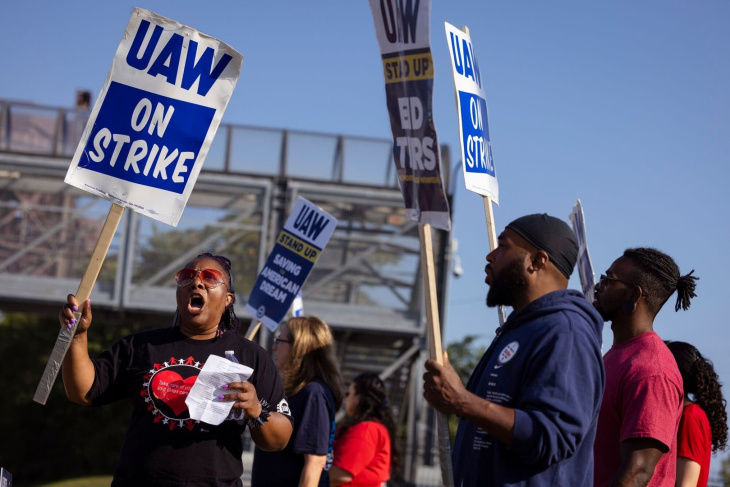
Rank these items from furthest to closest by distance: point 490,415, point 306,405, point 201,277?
point 306,405 → point 201,277 → point 490,415

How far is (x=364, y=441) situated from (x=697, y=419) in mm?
2320

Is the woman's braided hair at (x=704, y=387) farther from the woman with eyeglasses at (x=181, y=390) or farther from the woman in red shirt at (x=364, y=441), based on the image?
the woman with eyeglasses at (x=181, y=390)

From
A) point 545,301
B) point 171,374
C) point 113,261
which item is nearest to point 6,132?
point 113,261

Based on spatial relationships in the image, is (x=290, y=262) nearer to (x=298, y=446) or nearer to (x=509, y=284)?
(x=298, y=446)

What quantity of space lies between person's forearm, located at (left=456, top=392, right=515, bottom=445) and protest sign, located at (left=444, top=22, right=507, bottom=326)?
5.55 ft

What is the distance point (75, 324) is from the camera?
409 cm

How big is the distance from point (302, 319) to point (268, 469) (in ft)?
3.08

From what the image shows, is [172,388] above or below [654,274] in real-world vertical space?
below

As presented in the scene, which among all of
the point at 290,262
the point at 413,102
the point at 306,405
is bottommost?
the point at 306,405

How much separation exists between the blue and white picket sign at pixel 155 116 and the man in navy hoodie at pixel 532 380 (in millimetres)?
1662

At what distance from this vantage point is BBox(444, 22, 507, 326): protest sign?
5.11m

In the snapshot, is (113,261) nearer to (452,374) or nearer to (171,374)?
(171,374)

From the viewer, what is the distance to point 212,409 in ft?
13.3

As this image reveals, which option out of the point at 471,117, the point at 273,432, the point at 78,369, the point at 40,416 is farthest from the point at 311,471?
the point at 40,416
